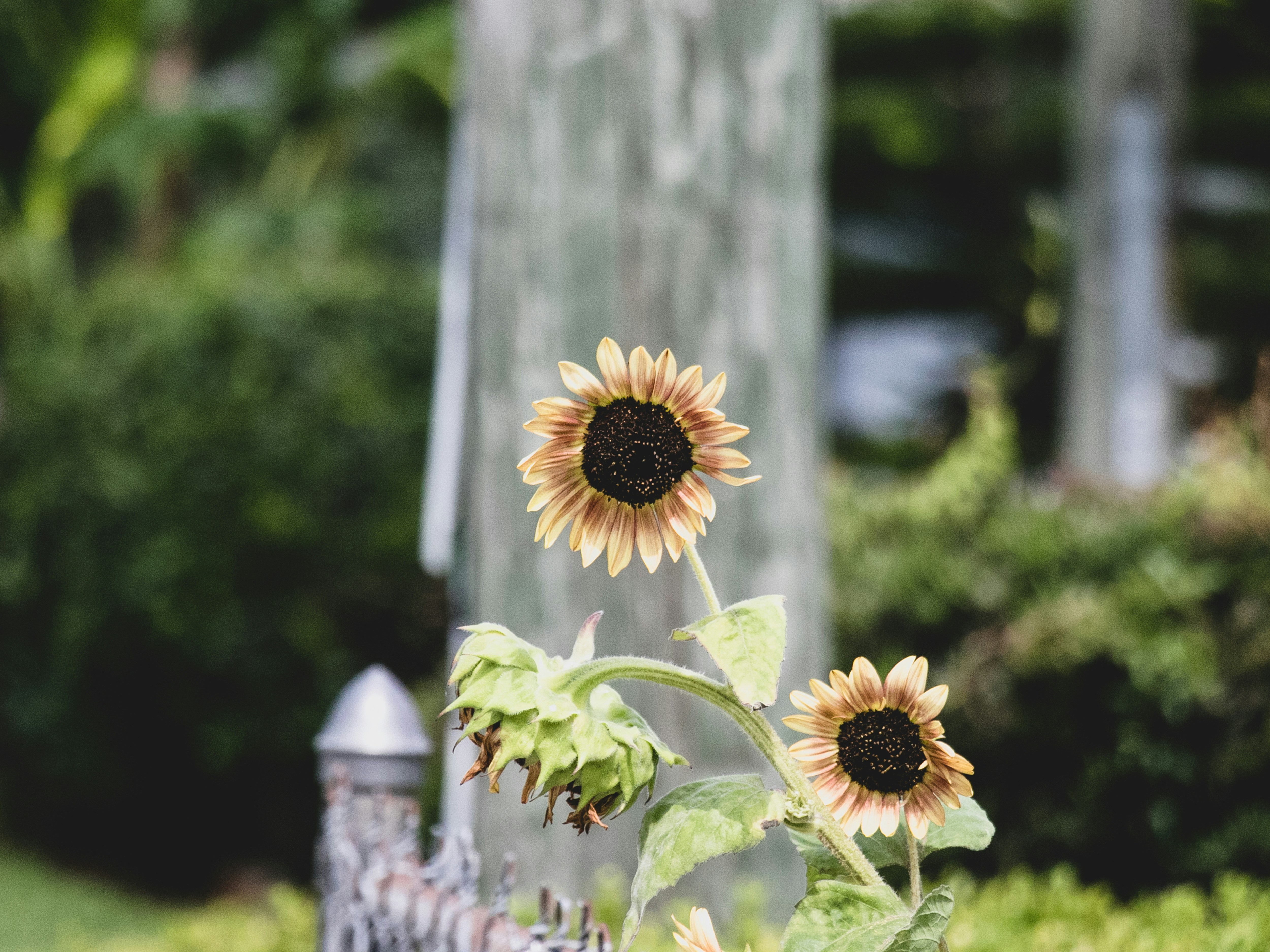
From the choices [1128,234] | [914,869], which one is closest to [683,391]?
[914,869]

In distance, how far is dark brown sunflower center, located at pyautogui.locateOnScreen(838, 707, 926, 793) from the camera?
2.39ft

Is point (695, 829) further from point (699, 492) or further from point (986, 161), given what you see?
point (986, 161)

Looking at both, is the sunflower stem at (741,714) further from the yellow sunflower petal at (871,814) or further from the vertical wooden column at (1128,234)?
the vertical wooden column at (1128,234)

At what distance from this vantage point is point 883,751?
0.73 m

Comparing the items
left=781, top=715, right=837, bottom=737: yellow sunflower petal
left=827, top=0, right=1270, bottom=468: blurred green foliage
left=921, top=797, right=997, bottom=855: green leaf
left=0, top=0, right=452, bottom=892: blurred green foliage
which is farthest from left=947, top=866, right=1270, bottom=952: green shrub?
left=827, top=0, right=1270, bottom=468: blurred green foliage

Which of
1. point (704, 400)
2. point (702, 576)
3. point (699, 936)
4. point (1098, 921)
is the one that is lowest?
point (1098, 921)

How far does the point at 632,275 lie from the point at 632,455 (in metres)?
1.38

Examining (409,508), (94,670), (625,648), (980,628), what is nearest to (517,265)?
(625,648)

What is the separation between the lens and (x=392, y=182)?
10.5 meters

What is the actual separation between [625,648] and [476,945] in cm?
84

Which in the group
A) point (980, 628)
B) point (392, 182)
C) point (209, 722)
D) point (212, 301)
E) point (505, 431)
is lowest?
point (209, 722)

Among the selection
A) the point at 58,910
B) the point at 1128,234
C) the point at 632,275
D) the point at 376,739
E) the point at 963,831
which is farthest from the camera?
the point at 1128,234

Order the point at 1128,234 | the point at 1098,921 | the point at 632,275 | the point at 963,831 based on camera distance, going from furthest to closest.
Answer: the point at 1128,234 → the point at 632,275 → the point at 1098,921 → the point at 963,831

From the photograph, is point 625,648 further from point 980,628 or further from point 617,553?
point 980,628
